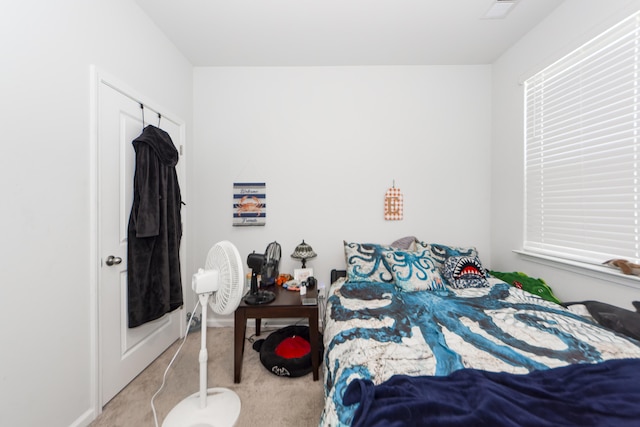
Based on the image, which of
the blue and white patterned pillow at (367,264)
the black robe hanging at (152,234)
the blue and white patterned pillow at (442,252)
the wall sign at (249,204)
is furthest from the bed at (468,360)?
the black robe hanging at (152,234)

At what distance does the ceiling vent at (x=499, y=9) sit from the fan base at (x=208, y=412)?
3.35 meters

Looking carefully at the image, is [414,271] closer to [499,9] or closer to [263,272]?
[263,272]

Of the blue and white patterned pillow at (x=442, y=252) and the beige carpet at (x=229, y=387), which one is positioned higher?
the blue and white patterned pillow at (x=442, y=252)

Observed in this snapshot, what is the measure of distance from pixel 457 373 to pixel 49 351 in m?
1.98

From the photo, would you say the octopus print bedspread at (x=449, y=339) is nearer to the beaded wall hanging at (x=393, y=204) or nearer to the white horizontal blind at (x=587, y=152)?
the white horizontal blind at (x=587, y=152)

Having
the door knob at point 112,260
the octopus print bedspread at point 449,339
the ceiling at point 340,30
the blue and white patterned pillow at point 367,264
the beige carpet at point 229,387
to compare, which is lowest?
the beige carpet at point 229,387

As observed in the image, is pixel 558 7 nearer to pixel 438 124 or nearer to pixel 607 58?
pixel 607 58

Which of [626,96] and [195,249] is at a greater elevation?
[626,96]

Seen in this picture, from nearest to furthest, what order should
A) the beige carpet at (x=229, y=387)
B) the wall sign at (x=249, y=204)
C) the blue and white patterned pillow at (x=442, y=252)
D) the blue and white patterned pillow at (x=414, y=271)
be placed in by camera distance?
the beige carpet at (x=229, y=387), the blue and white patterned pillow at (x=414, y=271), the blue and white patterned pillow at (x=442, y=252), the wall sign at (x=249, y=204)

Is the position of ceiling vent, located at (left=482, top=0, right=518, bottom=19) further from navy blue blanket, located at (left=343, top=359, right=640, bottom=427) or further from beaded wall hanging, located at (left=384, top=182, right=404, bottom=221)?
navy blue blanket, located at (left=343, top=359, right=640, bottom=427)

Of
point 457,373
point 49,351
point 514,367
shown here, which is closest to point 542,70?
point 514,367

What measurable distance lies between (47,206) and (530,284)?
11.0 feet

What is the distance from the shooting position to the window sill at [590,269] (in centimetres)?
143

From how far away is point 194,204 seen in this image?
8.38 ft
